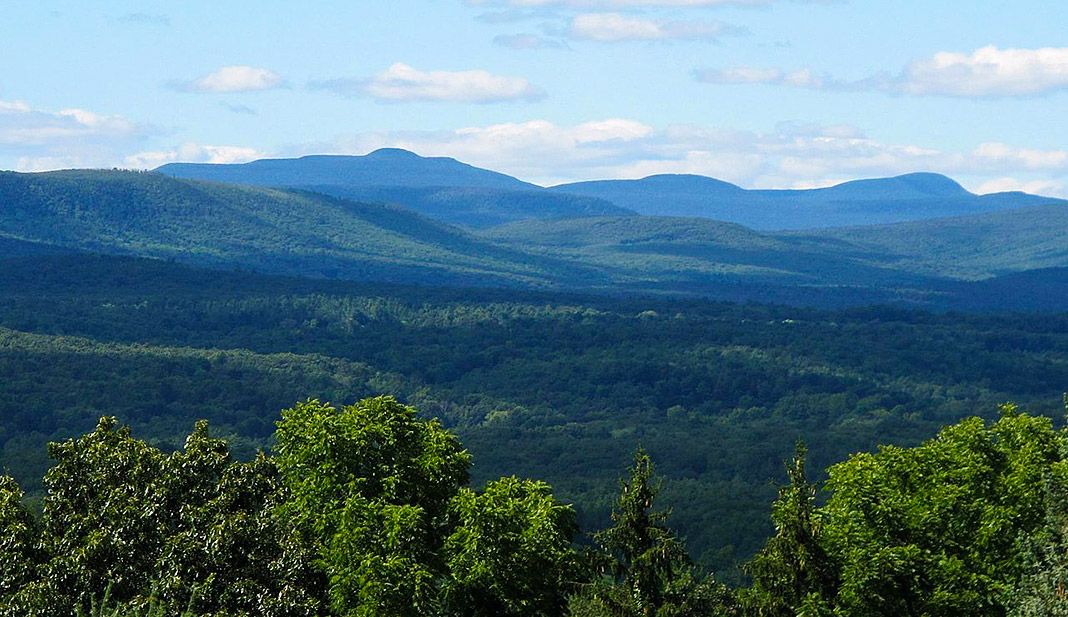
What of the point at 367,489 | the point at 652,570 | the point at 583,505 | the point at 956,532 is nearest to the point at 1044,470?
the point at 956,532

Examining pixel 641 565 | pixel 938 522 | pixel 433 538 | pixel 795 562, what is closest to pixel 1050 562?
pixel 938 522

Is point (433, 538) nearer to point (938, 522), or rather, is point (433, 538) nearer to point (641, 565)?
point (641, 565)

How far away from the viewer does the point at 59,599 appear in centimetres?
3975

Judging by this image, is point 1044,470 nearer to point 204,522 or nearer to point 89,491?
point 204,522

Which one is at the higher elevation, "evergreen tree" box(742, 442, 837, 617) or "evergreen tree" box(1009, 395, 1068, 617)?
"evergreen tree" box(1009, 395, 1068, 617)

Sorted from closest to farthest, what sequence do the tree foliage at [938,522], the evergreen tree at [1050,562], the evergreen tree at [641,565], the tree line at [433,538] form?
the evergreen tree at [1050,562] → the tree line at [433,538] → the evergreen tree at [641,565] → the tree foliage at [938,522]

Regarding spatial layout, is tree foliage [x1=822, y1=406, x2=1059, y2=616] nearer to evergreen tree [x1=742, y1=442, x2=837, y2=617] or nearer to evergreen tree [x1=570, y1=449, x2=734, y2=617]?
evergreen tree [x1=742, y1=442, x2=837, y2=617]

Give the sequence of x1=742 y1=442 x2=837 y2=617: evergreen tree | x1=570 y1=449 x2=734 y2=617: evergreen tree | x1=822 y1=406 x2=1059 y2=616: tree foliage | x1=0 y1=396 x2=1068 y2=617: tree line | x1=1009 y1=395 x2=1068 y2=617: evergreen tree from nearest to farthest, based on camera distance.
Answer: x1=1009 y1=395 x2=1068 y2=617: evergreen tree
x1=0 y1=396 x2=1068 y2=617: tree line
x1=570 y1=449 x2=734 y2=617: evergreen tree
x1=822 y1=406 x2=1059 y2=616: tree foliage
x1=742 y1=442 x2=837 y2=617: evergreen tree

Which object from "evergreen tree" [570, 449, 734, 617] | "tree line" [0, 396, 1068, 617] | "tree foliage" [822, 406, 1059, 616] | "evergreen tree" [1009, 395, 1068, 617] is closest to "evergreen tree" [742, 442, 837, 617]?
"tree line" [0, 396, 1068, 617]

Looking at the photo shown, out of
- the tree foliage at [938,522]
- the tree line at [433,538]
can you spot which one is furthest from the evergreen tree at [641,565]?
the tree foliage at [938,522]

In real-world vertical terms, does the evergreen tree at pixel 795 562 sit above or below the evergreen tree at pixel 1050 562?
below

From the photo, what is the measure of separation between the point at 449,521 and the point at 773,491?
147 m

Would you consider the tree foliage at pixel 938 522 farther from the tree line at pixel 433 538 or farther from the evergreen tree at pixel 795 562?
the evergreen tree at pixel 795 562

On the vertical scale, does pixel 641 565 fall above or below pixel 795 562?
above
